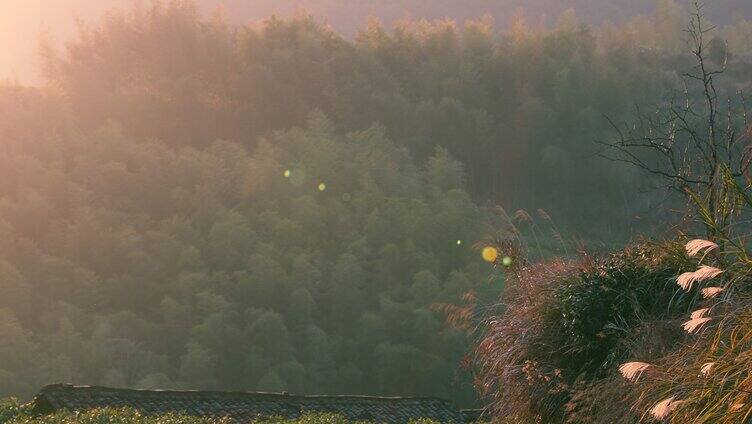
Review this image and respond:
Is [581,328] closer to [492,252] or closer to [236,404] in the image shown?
[492,252]

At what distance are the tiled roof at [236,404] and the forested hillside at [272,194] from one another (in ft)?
20.1

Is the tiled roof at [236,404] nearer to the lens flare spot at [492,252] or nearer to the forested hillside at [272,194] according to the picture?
the lens flare spot at [492,252]

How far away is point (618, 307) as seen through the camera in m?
9.82

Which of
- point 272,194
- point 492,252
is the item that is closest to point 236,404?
point 492,252

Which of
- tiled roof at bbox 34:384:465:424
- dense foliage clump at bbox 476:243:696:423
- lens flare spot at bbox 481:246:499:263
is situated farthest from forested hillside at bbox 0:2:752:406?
dense foliage clump at bbox 476:243:696:423

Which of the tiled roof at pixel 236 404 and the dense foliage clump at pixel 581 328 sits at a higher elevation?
the dense foliage clump at pixel 581 328

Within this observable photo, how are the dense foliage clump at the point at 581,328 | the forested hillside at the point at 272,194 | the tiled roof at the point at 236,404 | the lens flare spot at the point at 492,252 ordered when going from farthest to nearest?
the forested hillside at the point at 272,194 < the tiled roof at the point at 236,404 < the lens flare spot at the point at 492,252 < the dense foliage clump at the point at 581,328

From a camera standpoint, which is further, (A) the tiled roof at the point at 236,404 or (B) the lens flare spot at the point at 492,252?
(A) the tiled roof at the point at 236,404

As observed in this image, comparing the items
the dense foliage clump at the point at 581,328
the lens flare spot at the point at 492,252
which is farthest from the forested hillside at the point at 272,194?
the dense foliage clump at the point at 581,328

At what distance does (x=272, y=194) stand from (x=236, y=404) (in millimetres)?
25612

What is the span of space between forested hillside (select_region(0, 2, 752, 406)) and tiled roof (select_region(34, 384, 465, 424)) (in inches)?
241

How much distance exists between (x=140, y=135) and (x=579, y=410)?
44.1 m

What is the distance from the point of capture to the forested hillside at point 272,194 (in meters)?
35.6

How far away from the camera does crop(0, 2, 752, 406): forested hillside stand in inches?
1401
